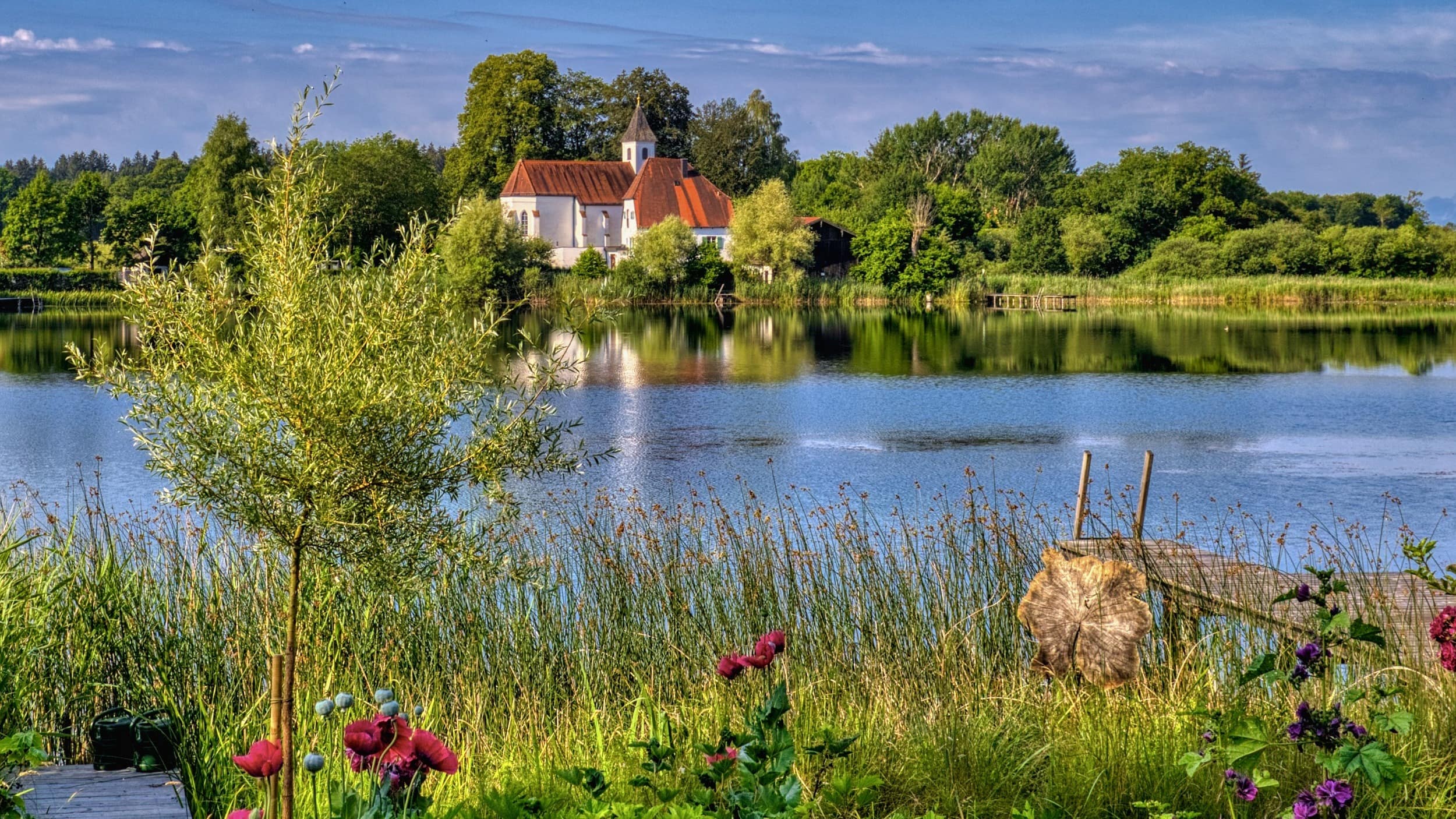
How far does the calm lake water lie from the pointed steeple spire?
38186 millimetres

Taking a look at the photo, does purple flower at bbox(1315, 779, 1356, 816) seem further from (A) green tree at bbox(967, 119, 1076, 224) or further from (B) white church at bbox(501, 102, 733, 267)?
(A) green tree at bbox(967, 119, 1076, 224)

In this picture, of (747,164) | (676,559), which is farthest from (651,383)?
(747,164)

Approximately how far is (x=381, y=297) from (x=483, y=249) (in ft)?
177

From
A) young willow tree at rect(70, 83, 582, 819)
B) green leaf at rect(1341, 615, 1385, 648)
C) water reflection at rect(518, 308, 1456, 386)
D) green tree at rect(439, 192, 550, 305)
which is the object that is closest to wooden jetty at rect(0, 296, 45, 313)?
green tree at rect(439, 192, 550, 305)

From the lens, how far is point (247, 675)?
20.0 feet

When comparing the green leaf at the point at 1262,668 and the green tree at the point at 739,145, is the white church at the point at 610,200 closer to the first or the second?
the green tree at the point at 739,145

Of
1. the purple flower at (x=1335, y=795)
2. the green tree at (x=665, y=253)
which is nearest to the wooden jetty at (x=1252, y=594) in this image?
the purple flower at (x=1335, y=795)

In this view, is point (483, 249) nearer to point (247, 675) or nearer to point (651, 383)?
point (651, 383)

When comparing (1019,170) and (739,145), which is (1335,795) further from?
(1019,170)

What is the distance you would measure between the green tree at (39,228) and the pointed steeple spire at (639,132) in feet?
102

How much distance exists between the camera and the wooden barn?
69.3 metres

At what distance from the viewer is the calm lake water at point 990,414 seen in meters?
15.8

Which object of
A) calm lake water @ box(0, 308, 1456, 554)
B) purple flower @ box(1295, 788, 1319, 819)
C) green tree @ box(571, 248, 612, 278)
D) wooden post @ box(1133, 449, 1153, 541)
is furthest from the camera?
green tree @ box(571, 248, 612, 278)

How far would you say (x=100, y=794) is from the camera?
4.39m
